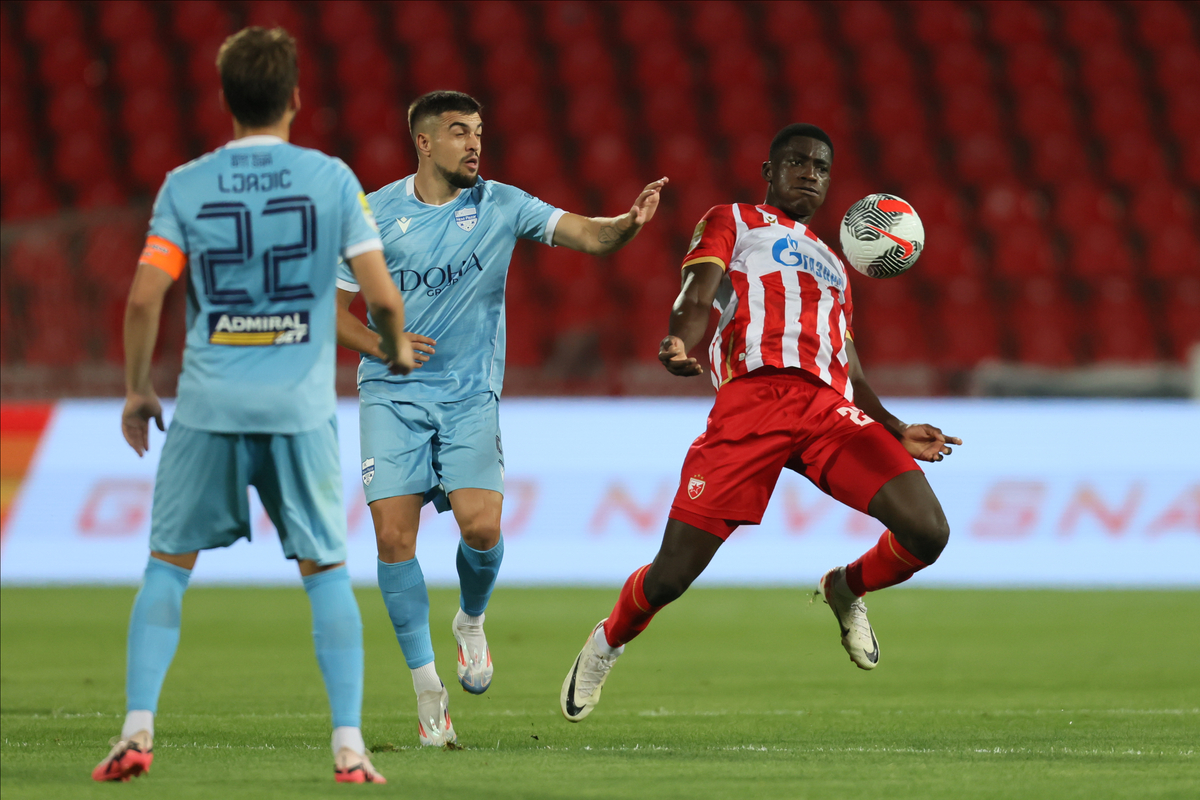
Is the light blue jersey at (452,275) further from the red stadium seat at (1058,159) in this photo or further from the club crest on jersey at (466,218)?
the red stadium seat at (1058,159)

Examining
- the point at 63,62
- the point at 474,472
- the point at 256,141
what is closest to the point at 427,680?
the point at 474,472

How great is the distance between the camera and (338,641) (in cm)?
369

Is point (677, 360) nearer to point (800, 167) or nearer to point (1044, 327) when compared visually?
point (800, 167)

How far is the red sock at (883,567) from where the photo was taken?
5273mm

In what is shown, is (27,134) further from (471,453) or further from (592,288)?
(471,453)

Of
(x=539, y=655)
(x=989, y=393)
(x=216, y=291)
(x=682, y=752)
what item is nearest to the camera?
(x=216, y=291)

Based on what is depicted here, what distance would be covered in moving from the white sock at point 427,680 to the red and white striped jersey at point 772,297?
5.08 feet

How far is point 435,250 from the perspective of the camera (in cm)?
529

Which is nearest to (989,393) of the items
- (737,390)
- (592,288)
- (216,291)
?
(592,288)

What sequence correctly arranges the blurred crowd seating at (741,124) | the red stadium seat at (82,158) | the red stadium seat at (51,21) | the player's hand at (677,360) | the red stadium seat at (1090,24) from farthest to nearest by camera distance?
the red stadium seat at (1090,24)
the red stadium seat at (51,21)
the red stadium seat at (82,158)
the blurred crowd seating at (741,124)
the player's hand at (677,360)

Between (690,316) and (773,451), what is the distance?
61cm

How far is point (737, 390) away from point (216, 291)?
227cm

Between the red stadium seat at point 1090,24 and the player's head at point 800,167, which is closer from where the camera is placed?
the player's head at point 800,167

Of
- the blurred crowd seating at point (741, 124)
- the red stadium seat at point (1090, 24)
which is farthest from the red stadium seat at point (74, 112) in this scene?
the red stadium seat at point (1090, 24)
